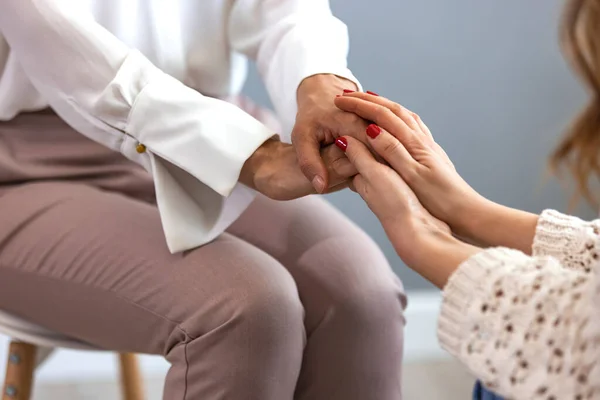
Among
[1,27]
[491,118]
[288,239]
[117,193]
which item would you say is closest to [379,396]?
[288,239]

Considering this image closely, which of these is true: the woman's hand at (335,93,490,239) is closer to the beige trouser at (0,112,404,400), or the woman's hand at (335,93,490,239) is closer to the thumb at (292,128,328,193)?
the thumb at (292,128,328,193)

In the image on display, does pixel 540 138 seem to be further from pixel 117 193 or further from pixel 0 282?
pixel 0 282

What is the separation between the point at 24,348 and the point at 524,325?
1.93 feet

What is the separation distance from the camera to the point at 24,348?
0.84m

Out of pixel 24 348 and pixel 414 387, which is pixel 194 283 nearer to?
pixel 24 348

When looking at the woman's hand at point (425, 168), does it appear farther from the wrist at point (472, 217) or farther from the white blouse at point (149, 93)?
the white blouse at point (149, 93)

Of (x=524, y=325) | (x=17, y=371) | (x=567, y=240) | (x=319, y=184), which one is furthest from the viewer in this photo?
(x=17, y=371)

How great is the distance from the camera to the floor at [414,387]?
1429 mm

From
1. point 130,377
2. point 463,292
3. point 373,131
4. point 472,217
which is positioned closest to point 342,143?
point 373,131

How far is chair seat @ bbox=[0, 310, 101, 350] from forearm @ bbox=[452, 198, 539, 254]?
41 centimetres

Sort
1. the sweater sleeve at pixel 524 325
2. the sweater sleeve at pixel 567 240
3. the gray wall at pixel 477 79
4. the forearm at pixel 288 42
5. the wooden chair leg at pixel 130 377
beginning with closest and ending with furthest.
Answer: the sweater sleeve at pixel 524 325 < the sweater sleeve at pixel 567 240 < the forearm at pixel 288 42 < the wooden chair leg at pixel 130 377 < the gray wall at pixel 477 79

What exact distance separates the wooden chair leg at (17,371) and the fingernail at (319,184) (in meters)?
0.40

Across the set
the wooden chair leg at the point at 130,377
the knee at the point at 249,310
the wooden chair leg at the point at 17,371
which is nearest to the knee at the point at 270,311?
the knee at the point at 249,310

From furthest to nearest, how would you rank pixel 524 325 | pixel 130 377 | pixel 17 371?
pixel 130 377, pixel 17 371, pixel 524 325
